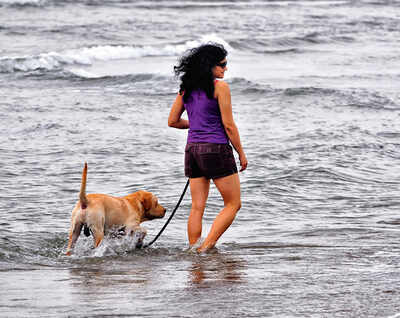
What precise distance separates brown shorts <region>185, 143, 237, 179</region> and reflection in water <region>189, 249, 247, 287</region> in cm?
71

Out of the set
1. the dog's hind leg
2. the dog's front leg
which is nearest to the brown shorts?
the dog's front leg

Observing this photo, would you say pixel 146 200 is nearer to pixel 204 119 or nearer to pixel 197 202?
pixel 197 202

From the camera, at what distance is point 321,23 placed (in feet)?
117

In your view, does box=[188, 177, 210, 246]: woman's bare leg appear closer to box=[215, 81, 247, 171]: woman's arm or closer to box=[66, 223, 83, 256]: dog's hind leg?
box=[215, 81, 247, 171]: woman's arm

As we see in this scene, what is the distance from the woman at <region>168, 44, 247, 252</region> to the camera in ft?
20.8

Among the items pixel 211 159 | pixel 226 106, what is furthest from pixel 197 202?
pixel 226 106

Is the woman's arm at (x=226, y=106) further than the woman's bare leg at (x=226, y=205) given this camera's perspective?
No

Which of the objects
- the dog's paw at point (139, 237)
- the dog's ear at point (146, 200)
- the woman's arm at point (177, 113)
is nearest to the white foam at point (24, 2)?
the dog's ear at point (146, 200)

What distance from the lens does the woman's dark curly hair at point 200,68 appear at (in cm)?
632

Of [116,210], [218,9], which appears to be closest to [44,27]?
[218,9]

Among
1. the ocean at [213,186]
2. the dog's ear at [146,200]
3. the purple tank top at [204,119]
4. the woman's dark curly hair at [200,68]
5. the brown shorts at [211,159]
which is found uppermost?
the woman's dark curly hair at [200,68]

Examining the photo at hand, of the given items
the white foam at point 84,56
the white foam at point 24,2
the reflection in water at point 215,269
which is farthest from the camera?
the white foam at point 24,2

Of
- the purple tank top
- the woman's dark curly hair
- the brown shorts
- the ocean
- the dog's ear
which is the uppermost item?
the woman's dark curly hair

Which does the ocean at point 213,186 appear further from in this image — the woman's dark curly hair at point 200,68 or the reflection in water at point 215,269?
the woman's dark curly hair at point 200,68
